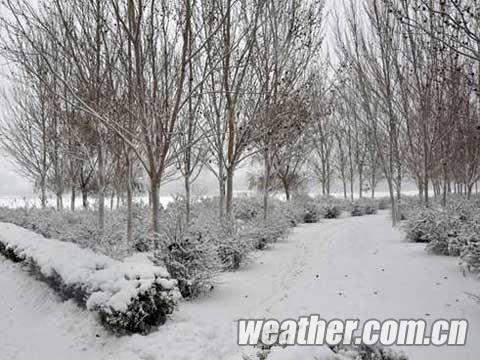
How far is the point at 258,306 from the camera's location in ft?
13.5

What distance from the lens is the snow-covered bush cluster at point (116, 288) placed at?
3354 mm

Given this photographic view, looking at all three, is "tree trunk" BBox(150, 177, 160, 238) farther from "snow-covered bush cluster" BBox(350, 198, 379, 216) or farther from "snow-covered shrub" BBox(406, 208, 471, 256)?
"snow-covered bush cluster" BBox(350, 198, 379, 216)

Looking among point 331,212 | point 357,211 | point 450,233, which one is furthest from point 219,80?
point 357,211

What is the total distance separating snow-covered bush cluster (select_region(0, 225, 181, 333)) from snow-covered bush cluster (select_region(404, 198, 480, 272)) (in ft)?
12.9

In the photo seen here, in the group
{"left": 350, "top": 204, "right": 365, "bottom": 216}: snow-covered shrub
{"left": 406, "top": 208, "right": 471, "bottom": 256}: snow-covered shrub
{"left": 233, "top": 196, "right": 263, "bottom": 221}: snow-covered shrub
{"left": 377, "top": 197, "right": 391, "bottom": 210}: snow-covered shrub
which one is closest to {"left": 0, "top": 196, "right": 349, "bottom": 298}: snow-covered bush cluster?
{"left": 233, "top": 196, "right": 263, "bottom": 221}: snow-covered shrub

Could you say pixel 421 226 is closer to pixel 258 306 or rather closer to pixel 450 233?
pixel 450 233

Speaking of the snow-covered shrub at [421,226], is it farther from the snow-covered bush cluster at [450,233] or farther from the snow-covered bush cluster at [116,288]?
the snow-covered bush cluster at [116,288]

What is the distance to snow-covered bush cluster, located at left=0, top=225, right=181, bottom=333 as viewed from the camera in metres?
3.35

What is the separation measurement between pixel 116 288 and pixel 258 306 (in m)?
1.64

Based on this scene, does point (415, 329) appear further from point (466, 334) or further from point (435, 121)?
point (435, 121)

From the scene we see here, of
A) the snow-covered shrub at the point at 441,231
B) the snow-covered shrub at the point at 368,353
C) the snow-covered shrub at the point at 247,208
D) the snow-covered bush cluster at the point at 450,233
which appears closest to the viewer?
the snow-covered shrub at the point at 368,353

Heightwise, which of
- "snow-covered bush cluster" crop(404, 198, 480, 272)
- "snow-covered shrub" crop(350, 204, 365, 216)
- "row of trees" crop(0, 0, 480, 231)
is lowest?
"snow-covered shrub" crop(350, 204, 365, 216)

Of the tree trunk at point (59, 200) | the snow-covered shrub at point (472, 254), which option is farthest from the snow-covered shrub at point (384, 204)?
the tree trunk at point (59, 200)

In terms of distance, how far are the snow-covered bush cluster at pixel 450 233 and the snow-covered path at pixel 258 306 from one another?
0.28 meters
